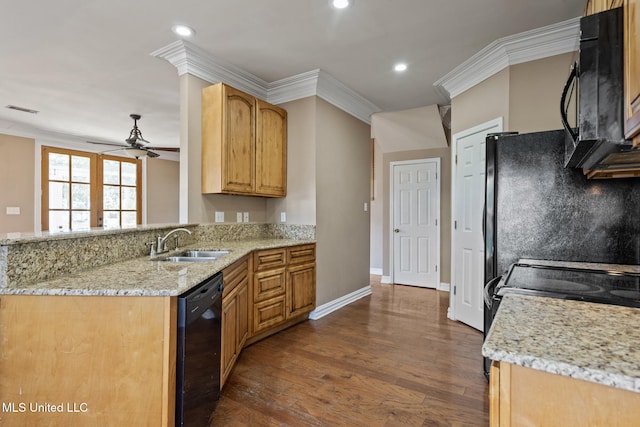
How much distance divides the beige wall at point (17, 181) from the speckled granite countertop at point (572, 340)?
7.14 m

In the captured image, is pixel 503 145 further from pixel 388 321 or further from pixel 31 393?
pixel 31 393

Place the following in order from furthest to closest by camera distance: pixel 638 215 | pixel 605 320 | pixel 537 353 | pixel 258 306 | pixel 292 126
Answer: pixel 292 126 < pixel 258 306 < pixel 638 215 < pixel 605 320 < pixel 537 353

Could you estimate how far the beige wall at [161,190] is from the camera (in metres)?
7.29

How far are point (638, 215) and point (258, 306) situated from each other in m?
2.64

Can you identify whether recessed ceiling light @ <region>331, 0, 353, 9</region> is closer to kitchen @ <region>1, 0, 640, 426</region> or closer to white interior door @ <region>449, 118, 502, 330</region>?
kitchen @ <region>1, 0, 640, 426</region>

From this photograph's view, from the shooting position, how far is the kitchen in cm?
274

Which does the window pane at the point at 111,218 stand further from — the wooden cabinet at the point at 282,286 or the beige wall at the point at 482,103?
the beige wall at the point at 482,103

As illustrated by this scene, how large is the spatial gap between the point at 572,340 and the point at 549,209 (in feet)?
4.96

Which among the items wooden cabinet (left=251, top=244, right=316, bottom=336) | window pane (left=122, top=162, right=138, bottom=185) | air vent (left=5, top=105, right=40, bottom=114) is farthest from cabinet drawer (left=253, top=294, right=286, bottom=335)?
window pane (left=122, top=162, right=138, bottom=185)

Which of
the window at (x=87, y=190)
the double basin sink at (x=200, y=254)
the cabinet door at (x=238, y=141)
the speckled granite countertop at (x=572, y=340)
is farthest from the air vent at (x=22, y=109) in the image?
the speckled granite countertop at (x=572, y=340)

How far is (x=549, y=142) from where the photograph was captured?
6.49 ft

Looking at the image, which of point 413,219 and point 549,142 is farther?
point 413,219

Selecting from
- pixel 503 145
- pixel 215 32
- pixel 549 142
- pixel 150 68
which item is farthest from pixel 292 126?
pixel 549 142

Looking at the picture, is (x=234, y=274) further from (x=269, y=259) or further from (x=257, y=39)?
(x=257, y=39)
